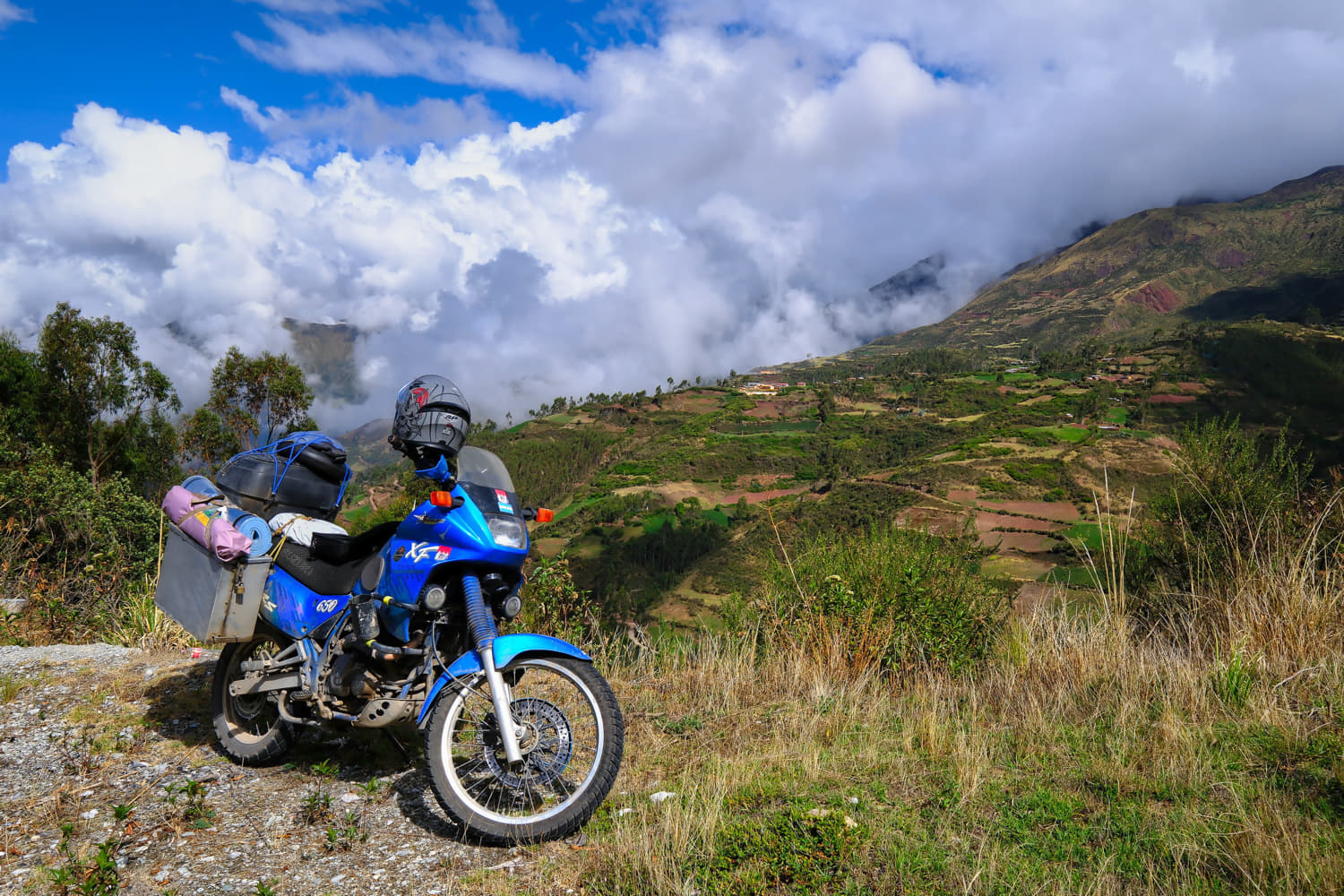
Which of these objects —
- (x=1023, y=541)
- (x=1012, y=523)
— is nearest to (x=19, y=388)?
(x=1023, y=541)

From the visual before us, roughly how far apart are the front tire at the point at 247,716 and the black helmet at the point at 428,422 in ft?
5.13

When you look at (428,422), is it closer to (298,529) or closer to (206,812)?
(298,529)

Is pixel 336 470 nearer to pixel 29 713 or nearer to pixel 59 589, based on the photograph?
pixel 29 713

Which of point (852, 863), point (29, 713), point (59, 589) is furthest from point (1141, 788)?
point (59, 589)

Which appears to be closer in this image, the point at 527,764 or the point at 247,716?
the point at 527,764

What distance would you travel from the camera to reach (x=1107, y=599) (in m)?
5.04

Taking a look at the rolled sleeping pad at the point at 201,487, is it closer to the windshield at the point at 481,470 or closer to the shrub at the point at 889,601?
the windshield at the point at 481,470

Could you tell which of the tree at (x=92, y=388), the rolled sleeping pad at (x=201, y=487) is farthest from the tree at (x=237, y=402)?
the rolled sleeping pad at (x=201, y=487)

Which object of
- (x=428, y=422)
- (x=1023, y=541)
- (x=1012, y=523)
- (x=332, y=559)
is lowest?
(x=1023, y=541)

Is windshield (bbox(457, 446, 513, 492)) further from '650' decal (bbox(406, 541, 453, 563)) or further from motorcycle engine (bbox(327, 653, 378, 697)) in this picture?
motorcycle engine (bbox(327, 653, 378, 697))

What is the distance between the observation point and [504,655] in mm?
3000

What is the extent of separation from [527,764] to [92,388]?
3075 centimetres

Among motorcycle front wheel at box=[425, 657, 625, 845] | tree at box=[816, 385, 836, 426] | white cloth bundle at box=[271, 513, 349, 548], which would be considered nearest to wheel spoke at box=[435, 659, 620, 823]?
motorcycle front wheel at box=[425, 657, 625, 845]

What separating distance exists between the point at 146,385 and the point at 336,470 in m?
28.5
